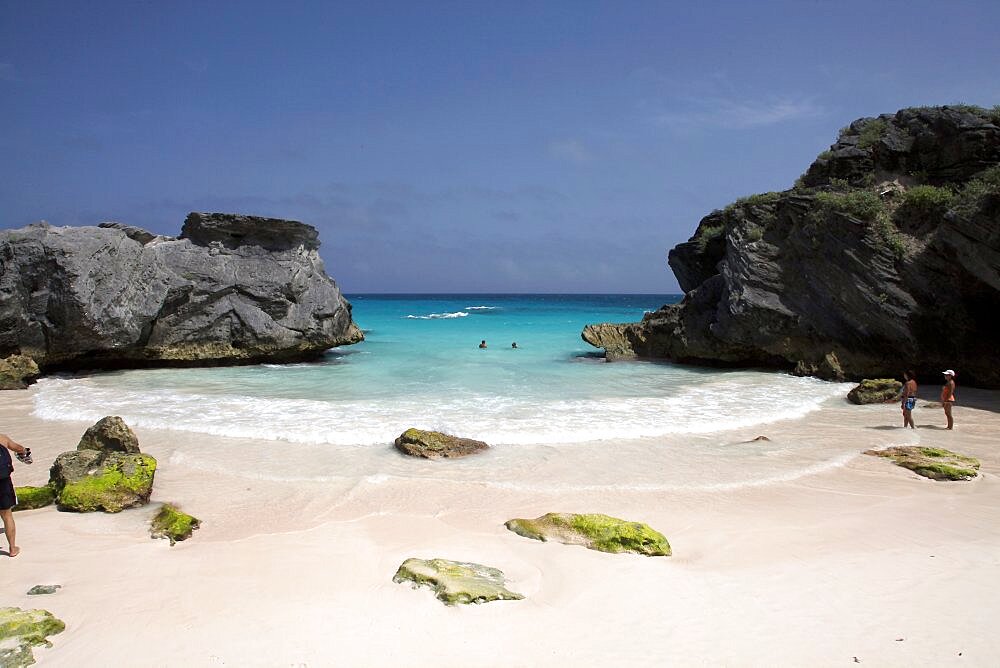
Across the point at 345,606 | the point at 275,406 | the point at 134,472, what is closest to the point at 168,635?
the point at 345,606

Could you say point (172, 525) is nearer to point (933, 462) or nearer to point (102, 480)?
point (102, 480)

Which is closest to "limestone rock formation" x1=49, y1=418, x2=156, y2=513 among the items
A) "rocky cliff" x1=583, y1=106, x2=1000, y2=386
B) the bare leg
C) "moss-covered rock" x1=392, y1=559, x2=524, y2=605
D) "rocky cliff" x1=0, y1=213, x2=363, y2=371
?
the bare leg

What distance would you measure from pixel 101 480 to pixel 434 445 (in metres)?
4.27

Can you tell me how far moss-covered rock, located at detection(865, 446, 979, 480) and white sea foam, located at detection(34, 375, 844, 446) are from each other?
258 cm

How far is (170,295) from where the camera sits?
703 inches

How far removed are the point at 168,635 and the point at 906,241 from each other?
19.0 metres

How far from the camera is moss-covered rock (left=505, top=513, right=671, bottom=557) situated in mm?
5242

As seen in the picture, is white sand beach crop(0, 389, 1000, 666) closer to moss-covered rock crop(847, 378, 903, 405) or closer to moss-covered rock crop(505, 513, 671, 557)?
moss-covered rock crop(505, 513, 671, 557)

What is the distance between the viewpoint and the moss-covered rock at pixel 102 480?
6211mm

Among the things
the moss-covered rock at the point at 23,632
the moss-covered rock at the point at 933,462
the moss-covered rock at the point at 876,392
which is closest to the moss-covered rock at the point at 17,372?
the moss-covered rock at the point at 23,632

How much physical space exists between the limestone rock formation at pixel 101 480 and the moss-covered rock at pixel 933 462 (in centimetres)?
1041

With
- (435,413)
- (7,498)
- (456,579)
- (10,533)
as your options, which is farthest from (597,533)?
(435,413)

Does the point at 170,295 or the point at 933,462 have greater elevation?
the point at 170,295

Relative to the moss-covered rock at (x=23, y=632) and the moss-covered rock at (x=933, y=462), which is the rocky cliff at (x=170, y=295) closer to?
the moss-covered rock at (x=23, y=632)
